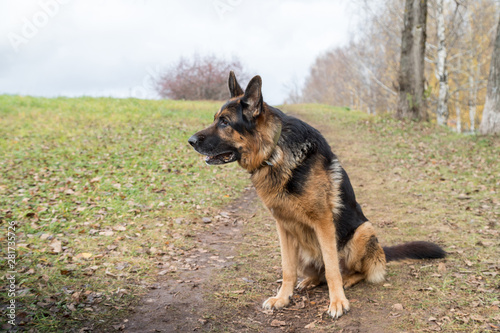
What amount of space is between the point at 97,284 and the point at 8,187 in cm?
542

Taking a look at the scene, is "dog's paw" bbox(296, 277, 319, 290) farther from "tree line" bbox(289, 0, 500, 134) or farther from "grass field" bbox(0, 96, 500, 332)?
"tree line" bbox(289, 0, 500, 134)

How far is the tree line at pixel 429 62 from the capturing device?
1488 cm

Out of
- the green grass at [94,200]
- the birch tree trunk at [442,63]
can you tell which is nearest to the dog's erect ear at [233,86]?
the green grass at [94,200]

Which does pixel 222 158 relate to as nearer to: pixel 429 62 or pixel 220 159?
pixel 220 159

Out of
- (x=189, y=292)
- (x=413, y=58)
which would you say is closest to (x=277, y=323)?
(x=189, y=292)

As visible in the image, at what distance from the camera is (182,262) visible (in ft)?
17.3

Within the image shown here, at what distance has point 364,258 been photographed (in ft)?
13.7

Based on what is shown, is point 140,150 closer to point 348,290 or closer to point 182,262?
point 182,262

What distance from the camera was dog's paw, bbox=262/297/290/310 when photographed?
398cm

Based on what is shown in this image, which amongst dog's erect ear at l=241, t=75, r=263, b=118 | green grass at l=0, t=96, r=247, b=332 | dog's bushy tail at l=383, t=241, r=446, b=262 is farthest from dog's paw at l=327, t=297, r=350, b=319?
green grass at l=0, t=96, r=247, b=332

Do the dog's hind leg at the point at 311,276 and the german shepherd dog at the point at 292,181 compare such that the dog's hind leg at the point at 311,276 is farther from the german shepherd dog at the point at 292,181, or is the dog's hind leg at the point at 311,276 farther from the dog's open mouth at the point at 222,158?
the dog's open mouth at the point at 222,158

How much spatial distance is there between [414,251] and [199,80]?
82.7 ft

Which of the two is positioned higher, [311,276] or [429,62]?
[429,62]

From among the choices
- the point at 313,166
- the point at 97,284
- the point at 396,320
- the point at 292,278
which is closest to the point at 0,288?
the point at 97,284
